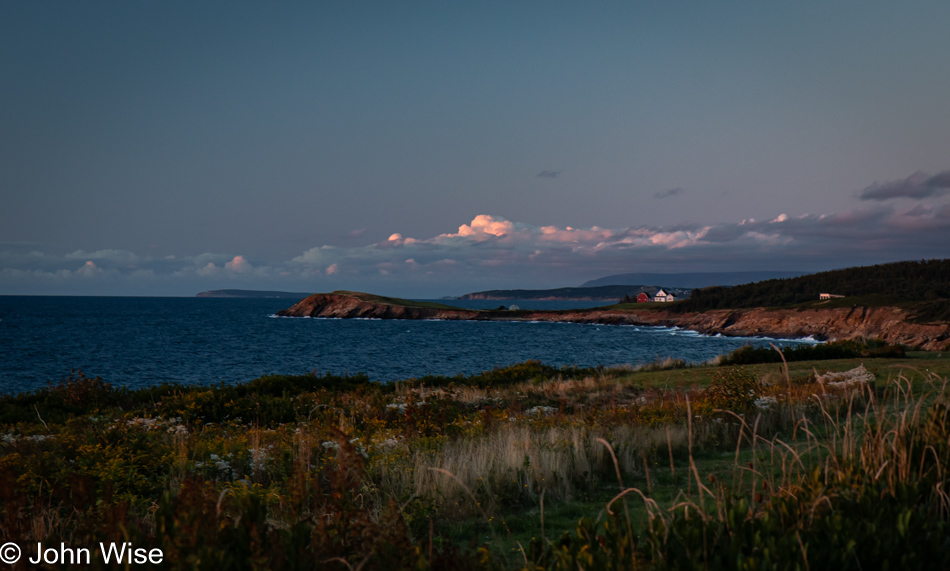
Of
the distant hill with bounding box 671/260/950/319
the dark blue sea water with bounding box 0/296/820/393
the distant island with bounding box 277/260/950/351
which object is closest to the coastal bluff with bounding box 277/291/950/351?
the distant island with bounding box 277/260/950/351

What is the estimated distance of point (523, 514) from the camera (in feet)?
21.1

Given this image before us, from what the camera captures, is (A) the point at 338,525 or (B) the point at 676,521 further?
(A) the point at 338,525

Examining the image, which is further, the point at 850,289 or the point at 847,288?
the point at 847,288

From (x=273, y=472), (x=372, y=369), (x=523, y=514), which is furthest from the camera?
(x=372, y=369)

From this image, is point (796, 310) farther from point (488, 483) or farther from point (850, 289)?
point (488, 483)

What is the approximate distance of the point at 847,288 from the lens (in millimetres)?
84188

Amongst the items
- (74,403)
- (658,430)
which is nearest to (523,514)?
(658,430)

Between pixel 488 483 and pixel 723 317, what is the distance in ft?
288

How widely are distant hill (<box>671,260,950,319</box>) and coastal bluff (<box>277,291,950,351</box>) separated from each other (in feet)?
12.3

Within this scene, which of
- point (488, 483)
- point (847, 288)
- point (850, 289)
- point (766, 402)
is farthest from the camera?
point (847, 288)

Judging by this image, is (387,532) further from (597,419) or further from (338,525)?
(597,419)

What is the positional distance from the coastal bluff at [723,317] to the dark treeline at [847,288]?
4709 millimetres

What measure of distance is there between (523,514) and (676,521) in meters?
3.26

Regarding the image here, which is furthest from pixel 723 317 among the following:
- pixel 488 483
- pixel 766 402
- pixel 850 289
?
pixel 488 483
